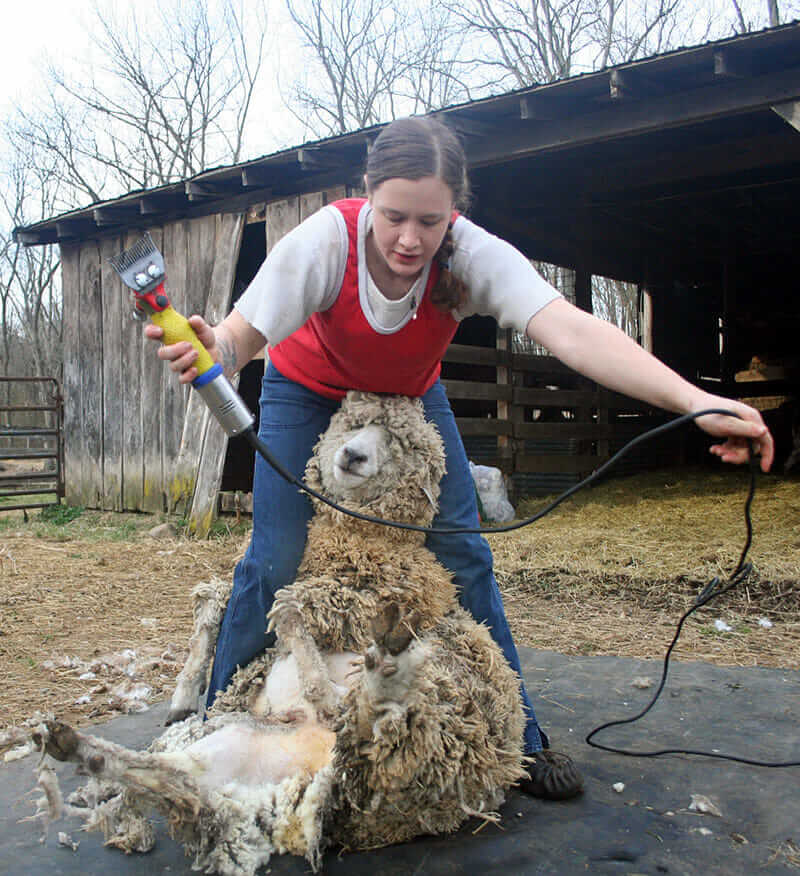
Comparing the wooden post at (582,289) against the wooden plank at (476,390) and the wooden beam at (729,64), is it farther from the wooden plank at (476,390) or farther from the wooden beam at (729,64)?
the wooden beam at (729,64)

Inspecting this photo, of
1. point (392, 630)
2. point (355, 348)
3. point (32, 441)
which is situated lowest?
point (392, 630)

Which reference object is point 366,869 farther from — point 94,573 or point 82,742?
point 94,573

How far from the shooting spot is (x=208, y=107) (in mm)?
18234

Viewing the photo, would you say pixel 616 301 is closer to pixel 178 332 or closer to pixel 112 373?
pixel 112 373

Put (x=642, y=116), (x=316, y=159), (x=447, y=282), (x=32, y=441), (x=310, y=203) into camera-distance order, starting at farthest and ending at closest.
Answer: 1. (x=32, y=441)
2. (x=310, y=203)
3. (x=316, y=159)
4. (x=642, y=116)
5. (x=447, y=282)

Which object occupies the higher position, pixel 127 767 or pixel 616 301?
pixel 616 301

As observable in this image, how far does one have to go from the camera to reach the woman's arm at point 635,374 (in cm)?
172

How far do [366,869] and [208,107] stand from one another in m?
19.0

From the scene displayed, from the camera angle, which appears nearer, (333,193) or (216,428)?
(333,193)

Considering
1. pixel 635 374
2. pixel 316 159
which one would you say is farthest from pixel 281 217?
pixel 635 374

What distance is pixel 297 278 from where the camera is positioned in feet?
6.97

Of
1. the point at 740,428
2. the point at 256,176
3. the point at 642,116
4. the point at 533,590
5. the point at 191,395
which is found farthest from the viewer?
the point at 191,395

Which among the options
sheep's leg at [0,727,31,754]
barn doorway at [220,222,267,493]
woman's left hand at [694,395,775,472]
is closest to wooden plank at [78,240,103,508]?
barn doorway at [220,222,267,493]

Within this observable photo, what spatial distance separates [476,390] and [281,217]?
2.58 meters
